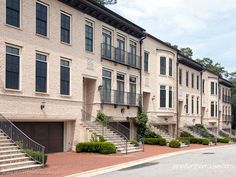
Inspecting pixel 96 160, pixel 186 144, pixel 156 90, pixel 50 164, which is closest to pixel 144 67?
pixel 156 90

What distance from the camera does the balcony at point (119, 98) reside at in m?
32.4

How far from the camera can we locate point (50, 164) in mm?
20609

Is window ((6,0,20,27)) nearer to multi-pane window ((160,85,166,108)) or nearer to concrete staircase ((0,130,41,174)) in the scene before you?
concrete staircase ((0,130,41,174))

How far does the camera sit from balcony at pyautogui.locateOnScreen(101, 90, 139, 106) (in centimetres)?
3236

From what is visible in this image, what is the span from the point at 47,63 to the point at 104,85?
316 inches

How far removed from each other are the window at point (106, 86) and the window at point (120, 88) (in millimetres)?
1384

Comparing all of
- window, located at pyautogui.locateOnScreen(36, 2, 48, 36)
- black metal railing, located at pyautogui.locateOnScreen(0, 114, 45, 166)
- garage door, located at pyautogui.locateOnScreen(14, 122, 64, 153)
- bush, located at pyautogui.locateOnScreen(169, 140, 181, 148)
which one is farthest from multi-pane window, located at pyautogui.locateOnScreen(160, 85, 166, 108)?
black metal railing, located at pyautogui.locateOnScreen(0, 114, 45, 166)

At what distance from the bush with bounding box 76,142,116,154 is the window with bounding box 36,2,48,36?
7.44 meters

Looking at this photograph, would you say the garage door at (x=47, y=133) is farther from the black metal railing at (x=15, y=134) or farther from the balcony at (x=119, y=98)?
the balcony at (x=119, y=98)

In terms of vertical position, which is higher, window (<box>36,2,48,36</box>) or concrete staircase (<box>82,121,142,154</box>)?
window (<box>36,2,48,36</box>)

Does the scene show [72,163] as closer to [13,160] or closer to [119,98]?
[13,160]

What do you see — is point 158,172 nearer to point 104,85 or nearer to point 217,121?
point 104,85

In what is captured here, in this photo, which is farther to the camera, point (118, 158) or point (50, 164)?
point (118, 158)

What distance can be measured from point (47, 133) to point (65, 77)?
3.79 m
